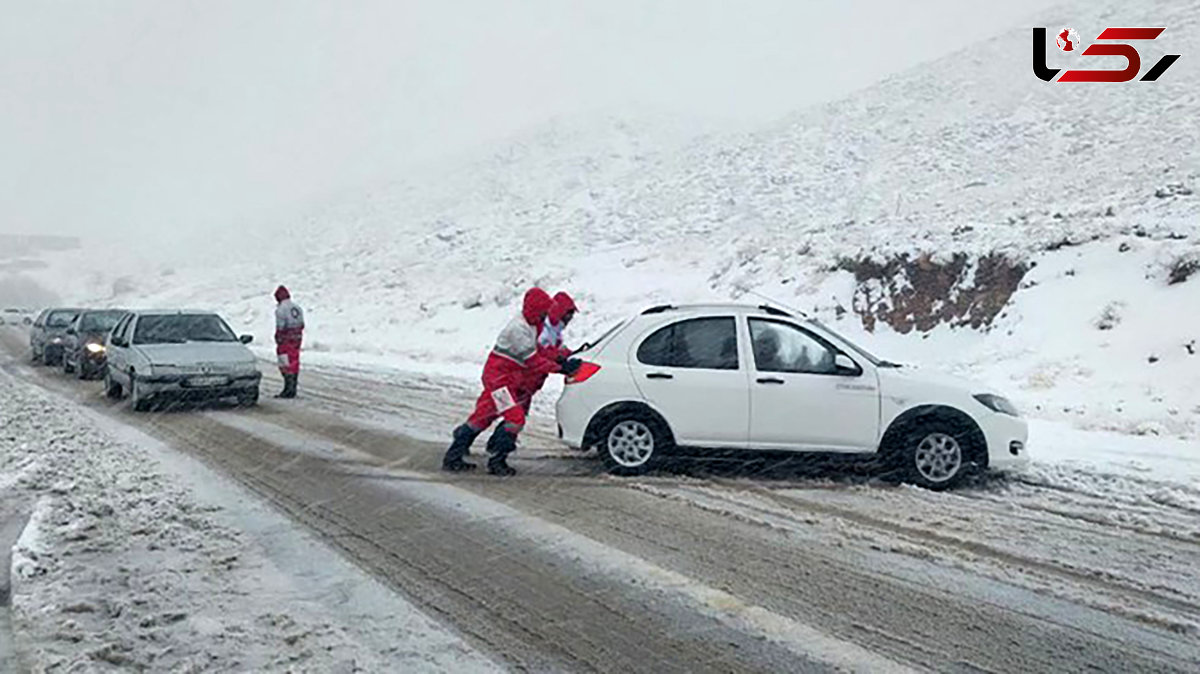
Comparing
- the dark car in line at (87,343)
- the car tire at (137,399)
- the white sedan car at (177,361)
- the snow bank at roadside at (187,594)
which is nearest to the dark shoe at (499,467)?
the snow bank at roadside at (187,594)

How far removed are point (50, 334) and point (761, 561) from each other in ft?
69.7

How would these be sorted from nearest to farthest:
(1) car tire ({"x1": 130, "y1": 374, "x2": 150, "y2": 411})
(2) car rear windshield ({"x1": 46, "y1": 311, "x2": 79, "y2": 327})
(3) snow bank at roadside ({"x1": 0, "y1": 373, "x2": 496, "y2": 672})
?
(3) snow bank at roadside ({"x1": 0, "y1": 373, "x2": 496, "y2": 672})
(1) car tire ({"x1": 130, "y1": 374, "x2": 150, "y2": 411})
(2) car rear windshield ({"x1": 46, "y1": 311, "x2": 79, "y2": 327})

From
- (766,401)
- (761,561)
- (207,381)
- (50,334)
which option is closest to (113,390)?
(207,381)

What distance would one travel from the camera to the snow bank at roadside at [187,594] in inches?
164

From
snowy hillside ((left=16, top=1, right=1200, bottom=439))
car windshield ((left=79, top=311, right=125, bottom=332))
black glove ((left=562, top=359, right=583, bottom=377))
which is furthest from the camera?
car windshield ((left=79, top=311, right=125, bottom=332))

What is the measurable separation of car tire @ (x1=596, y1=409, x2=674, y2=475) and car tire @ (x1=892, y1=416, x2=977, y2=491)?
2.03 meters

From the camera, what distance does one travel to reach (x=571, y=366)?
829cm

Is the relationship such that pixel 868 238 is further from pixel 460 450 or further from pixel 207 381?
pixel 460 450

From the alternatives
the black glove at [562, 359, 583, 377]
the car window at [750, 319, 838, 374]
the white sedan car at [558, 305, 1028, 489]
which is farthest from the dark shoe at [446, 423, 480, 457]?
the car window at [750, 319, 838, 374]

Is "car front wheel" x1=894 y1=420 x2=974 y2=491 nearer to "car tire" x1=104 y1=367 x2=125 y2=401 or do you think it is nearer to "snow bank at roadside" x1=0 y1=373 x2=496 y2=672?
"snow bank at roadside" x1=0 y1=373 x2=496 y2=672

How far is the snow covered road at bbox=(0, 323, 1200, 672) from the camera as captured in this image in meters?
4.39

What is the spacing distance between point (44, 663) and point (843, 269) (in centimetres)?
1798

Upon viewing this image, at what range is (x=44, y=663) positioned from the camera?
403cm

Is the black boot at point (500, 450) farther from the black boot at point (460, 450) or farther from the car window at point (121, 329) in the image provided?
the car window at point (121, 329)
